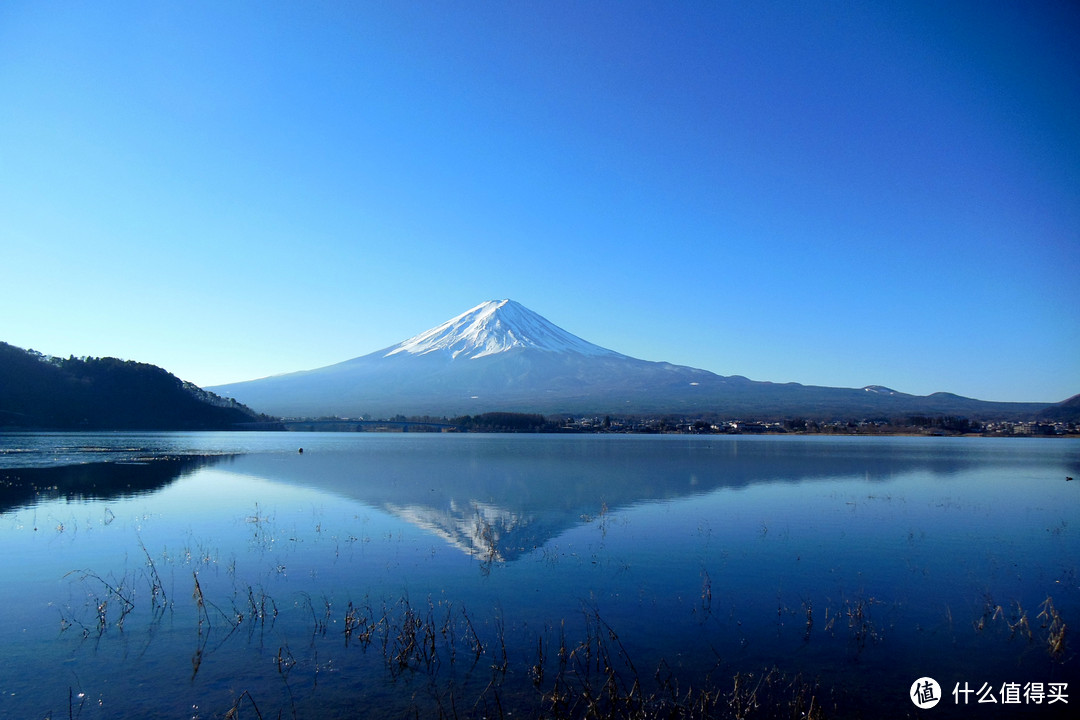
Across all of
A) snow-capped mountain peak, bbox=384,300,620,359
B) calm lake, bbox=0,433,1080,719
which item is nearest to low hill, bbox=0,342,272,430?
calm lake, bbox=0,433,1080,719

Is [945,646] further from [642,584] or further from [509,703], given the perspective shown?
[509,703]

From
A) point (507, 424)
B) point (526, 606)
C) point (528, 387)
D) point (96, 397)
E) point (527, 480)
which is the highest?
point (528, 387)

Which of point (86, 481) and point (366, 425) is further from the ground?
point (86, 481)

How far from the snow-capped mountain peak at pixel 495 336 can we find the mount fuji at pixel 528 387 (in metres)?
0.39

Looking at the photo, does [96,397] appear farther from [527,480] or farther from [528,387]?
[528,387]

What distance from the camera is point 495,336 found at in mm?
167000

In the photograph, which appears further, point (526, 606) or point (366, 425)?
point (366, 425)

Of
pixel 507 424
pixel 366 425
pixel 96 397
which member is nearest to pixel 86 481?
pixel 96 397

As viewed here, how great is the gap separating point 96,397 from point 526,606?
258 feet

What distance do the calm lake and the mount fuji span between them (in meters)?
88.7

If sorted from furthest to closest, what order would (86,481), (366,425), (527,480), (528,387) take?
1. (528,387)
2. (366,425)
3. (527,480)
4. (86,481)

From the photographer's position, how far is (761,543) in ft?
38.3

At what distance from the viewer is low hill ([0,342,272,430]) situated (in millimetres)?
61094

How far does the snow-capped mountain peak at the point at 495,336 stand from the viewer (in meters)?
162
